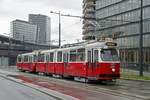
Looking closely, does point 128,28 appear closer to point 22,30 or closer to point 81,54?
point 22,30

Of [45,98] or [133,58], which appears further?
[133,58]

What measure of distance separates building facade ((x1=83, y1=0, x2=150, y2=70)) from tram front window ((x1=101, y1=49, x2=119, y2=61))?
45.4 meters

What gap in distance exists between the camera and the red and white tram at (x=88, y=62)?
30.5m

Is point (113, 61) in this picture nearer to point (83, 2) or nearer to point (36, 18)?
point (36, 18)

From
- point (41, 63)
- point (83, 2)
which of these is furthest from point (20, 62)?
point (83, 2)

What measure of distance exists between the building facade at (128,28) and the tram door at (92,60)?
145 ft

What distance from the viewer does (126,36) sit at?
300ft

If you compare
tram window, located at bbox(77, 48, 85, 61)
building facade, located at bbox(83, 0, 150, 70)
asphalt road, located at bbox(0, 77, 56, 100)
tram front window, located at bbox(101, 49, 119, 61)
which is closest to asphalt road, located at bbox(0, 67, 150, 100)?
asphalt road, located at bbox(0, 77, 56, 100)

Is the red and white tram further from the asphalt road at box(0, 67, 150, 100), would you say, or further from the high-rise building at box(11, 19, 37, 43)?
the high-rise building at box(11, 19, 37, 43)

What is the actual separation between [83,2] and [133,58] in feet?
188

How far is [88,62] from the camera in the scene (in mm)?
32125

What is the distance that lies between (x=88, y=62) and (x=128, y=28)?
60.1m

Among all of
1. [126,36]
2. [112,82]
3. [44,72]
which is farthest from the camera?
[126,36]

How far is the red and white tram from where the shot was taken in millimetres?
30469
